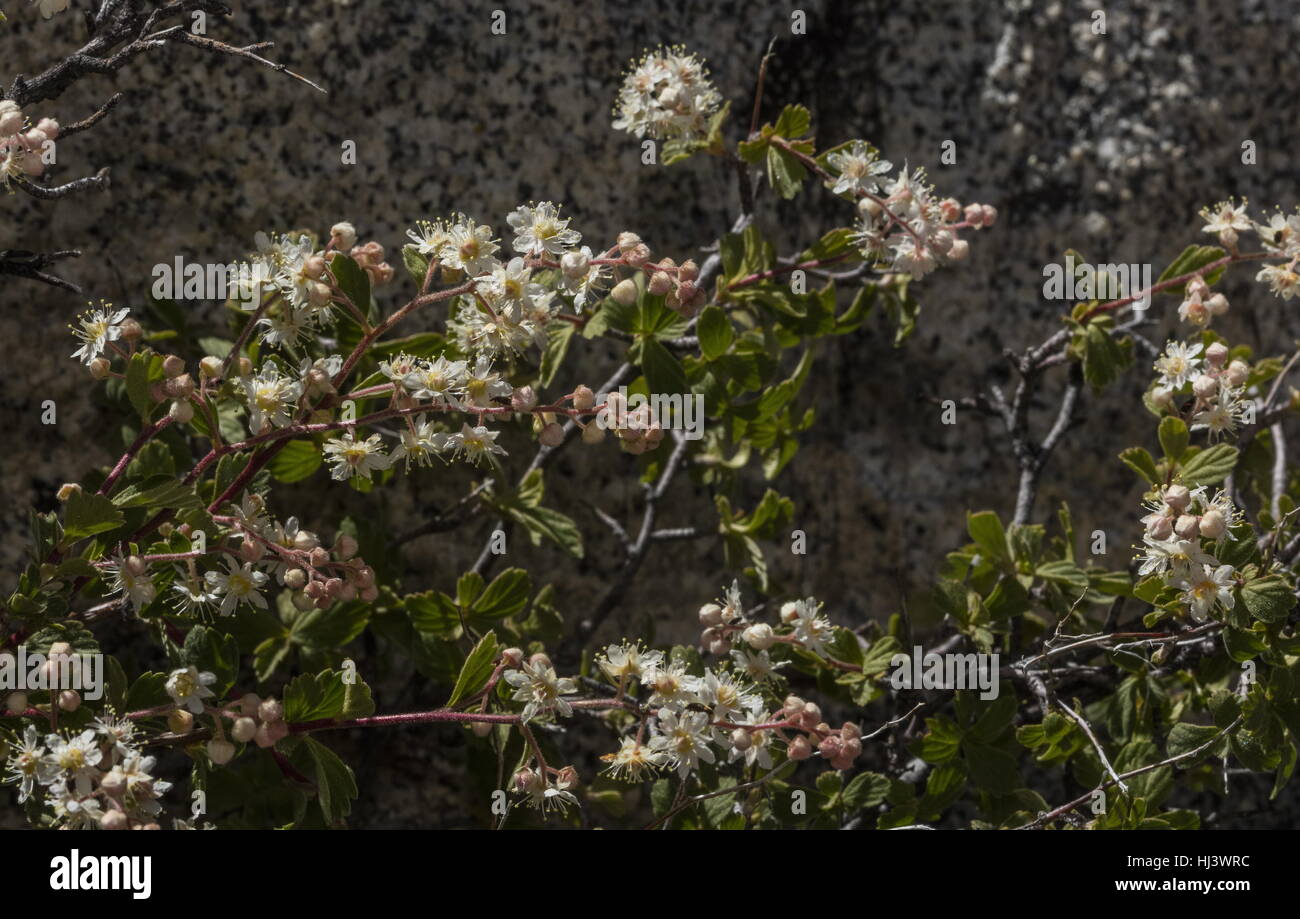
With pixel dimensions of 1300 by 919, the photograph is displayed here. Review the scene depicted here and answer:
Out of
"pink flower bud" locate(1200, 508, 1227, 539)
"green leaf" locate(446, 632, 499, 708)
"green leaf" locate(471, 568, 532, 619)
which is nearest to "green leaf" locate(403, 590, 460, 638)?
"green leaf" locate(471, 568, 532, 619)

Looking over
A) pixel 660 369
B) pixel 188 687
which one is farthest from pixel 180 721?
pixel 660 369

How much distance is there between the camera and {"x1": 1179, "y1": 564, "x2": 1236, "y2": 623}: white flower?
1.26m

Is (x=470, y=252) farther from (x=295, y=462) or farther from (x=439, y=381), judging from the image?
(x=295, y=462)

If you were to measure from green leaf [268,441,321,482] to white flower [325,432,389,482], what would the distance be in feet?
0.42

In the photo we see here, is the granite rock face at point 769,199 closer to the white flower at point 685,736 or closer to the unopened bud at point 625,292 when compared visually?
the white flower at point 685,736

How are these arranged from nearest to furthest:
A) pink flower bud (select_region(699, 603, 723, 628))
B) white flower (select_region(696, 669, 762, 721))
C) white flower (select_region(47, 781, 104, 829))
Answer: white flower (select_region(47, 781, 104, 829)), white flower (select_region(696, 669, 762, 721)), pink flower bud (select_region(699, 603, 723, 628))

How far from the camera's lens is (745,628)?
139 cm

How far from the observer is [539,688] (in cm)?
123

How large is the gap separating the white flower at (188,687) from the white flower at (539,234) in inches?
19.5

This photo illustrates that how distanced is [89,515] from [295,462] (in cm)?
27

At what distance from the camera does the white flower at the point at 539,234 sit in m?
1.22

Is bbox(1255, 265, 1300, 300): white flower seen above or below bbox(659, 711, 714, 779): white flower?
above

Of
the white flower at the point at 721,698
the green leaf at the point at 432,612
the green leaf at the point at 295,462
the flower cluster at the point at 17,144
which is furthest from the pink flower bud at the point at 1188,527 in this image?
the flower cluster at the point at 17,144

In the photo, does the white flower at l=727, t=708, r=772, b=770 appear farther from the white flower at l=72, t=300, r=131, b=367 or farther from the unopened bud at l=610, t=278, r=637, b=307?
the white flower at l=72, t=300, r=131, b=367
